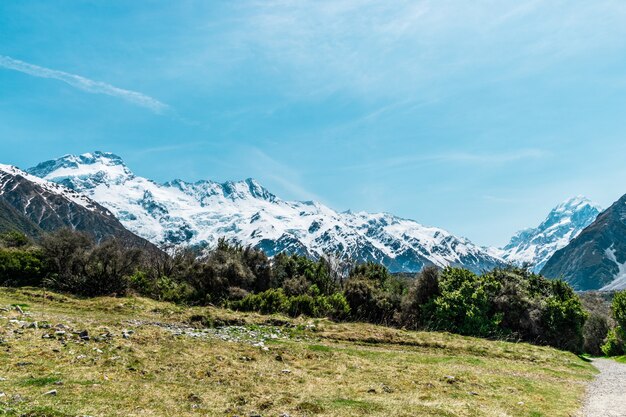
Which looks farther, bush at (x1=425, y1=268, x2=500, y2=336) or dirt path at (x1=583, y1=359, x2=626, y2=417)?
bush at (x1=425, y1=268, x2=500, y2=336)

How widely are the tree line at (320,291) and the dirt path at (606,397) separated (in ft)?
70.3

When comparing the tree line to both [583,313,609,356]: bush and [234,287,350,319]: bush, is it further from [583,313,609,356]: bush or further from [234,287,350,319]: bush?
[583,313,609,356]: bush

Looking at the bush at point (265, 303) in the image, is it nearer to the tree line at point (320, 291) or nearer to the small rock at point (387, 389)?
the tree line at point (320, 291)

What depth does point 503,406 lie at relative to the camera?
64.1 feet

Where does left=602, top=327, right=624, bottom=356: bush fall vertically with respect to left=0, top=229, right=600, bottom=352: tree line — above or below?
below

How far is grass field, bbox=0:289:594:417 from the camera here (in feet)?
51.4

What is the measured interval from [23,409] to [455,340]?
37.8m

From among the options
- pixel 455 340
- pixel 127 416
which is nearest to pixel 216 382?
pixel 127 416

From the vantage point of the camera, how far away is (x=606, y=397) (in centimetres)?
2352

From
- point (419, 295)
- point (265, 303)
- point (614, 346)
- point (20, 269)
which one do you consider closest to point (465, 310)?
point (419, 295)

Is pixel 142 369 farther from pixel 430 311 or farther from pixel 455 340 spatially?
pixel 430 311

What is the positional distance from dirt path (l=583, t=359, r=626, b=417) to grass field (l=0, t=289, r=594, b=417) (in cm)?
83

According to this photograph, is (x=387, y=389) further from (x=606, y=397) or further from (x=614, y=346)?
(x=614, y=346)

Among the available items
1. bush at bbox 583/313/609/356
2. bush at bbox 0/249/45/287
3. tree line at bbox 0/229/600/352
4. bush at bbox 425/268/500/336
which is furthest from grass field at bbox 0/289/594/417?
bush at bbox 583/313/609/356
